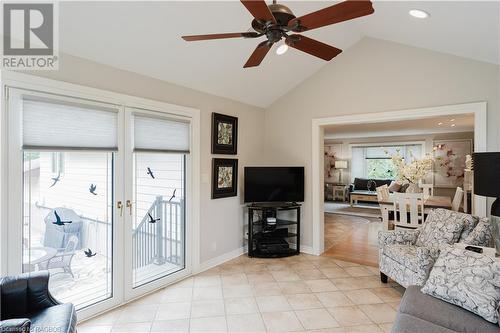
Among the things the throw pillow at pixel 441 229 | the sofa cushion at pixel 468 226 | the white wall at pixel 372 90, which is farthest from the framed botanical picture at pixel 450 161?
the sofa cushion at pixel 468 226

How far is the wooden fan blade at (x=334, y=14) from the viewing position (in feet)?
4.72

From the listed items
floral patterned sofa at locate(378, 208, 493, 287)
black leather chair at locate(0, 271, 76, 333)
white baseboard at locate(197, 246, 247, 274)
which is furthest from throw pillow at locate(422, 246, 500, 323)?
white baseboard at locate(197, 246, 247, 274)

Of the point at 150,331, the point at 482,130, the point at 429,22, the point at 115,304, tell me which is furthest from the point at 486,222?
the point at 115,304

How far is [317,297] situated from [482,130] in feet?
8.85

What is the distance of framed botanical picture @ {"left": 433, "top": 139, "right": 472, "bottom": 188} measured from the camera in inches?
319

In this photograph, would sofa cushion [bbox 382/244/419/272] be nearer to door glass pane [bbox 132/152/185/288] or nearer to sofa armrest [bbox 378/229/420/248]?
sofa armrest [bbox 378/229/420/248]

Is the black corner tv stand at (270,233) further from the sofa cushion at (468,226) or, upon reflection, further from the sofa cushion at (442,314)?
the sofa cushion at (442,314)

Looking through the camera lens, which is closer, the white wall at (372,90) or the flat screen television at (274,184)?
the white wall at (372,90)

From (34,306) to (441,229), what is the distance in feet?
12.4

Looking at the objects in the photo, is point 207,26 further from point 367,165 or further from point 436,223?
point 367,165

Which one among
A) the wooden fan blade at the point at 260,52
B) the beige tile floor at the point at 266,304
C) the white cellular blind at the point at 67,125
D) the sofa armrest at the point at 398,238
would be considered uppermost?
the wooden fan blade at the point at 260,52

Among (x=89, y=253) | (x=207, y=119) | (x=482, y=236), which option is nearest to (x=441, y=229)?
(x=482, y=236)

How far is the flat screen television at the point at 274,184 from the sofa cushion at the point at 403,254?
1583 millimetres

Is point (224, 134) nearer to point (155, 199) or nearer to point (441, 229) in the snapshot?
point (155, 199)
